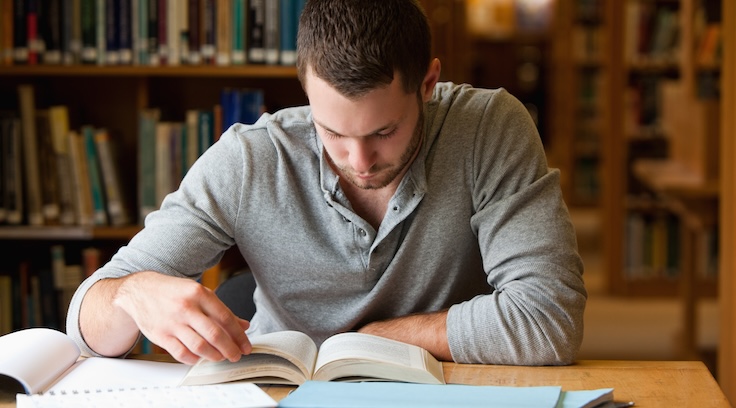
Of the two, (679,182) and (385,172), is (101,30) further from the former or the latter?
(679,182)

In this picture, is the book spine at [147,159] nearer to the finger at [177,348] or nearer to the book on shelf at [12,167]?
the book on shelf at [12,167]

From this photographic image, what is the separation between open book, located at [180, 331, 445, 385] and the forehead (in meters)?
0.30

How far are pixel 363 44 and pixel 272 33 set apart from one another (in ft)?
4.18

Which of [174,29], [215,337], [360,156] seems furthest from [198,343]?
[174,29]

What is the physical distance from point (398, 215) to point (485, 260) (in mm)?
151

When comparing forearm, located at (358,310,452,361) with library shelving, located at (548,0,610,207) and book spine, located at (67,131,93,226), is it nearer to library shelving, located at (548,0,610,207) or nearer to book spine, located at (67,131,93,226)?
book spine, located at (67,131,93,226)

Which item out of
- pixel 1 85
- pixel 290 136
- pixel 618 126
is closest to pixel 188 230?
pixel 290 136

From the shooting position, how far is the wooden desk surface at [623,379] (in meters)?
1.24

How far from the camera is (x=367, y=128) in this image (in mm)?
1390

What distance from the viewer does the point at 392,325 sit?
1494mm

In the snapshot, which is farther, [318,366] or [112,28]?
[112,28]

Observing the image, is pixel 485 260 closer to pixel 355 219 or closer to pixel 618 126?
pixel 355 219

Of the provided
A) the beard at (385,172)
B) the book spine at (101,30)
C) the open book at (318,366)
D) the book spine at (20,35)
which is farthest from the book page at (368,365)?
the book spine at (20,35)

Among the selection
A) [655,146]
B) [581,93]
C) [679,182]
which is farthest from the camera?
[581,93]
